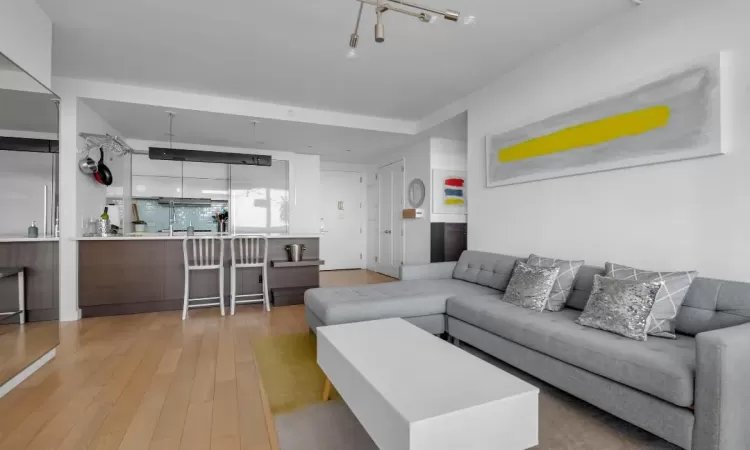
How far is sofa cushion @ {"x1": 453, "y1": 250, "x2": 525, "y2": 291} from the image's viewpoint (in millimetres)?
Answer: 3256

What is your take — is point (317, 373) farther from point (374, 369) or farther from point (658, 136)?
point (658, 136)

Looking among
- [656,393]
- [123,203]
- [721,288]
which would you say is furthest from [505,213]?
[123,203]

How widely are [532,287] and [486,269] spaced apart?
852mm

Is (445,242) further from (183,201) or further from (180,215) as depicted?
(180,215)

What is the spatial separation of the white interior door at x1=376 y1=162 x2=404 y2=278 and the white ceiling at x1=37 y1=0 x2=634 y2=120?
8.40 feet

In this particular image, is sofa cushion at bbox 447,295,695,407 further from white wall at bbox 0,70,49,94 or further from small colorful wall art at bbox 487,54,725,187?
white wall at bbox 0,70,49,94

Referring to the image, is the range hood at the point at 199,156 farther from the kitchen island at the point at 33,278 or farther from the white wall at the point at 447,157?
the white wall at the point at 447,157

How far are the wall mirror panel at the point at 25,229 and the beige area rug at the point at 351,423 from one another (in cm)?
180

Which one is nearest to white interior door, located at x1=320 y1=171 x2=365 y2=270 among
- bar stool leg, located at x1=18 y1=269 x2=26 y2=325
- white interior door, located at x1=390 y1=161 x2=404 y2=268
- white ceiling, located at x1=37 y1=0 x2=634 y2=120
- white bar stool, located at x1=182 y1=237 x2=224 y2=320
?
white interior door, located at x1=390 y1=161 x2=404 y2=268

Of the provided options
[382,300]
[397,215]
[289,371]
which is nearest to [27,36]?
[289,371]

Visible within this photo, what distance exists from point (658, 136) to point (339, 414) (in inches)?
108

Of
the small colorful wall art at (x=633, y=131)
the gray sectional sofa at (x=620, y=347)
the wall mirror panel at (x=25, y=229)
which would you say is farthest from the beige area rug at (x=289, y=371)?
the small colorful wall art at (x=633, y=131)

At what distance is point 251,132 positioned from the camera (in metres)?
5.43

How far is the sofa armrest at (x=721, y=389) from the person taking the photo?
137cm
